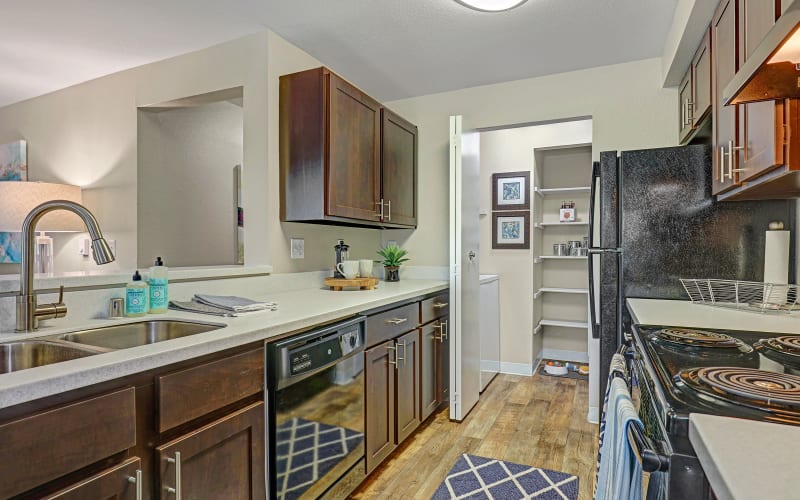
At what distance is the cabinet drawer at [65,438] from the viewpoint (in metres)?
0.83

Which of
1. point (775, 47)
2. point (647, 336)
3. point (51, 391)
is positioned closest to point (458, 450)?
point (647, 336)

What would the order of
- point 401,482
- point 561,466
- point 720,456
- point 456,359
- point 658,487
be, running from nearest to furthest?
point 720,456
point 658,487
point 401,482
point 561,466
point 456,359

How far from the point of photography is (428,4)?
222cm

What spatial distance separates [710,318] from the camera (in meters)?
1.63

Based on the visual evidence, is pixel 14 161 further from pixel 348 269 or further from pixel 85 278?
pixel 348 269

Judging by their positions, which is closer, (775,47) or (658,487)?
(658,487)

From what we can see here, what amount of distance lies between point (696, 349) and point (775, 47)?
2.28 ft

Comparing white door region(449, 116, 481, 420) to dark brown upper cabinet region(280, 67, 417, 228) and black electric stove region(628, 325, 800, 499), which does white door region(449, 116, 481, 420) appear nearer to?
dark brown upper cabinet region(280, 67, 417, 228)

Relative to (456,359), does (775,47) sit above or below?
above

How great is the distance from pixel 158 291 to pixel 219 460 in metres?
0.74

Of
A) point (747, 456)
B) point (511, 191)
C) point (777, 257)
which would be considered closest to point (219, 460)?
point (747, 456)

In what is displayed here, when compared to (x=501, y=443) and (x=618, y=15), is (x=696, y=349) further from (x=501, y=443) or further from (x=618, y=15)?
(x=618, y=15)

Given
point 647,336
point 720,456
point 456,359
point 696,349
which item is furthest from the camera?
point 456,359

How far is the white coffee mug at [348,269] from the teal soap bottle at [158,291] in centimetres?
109
